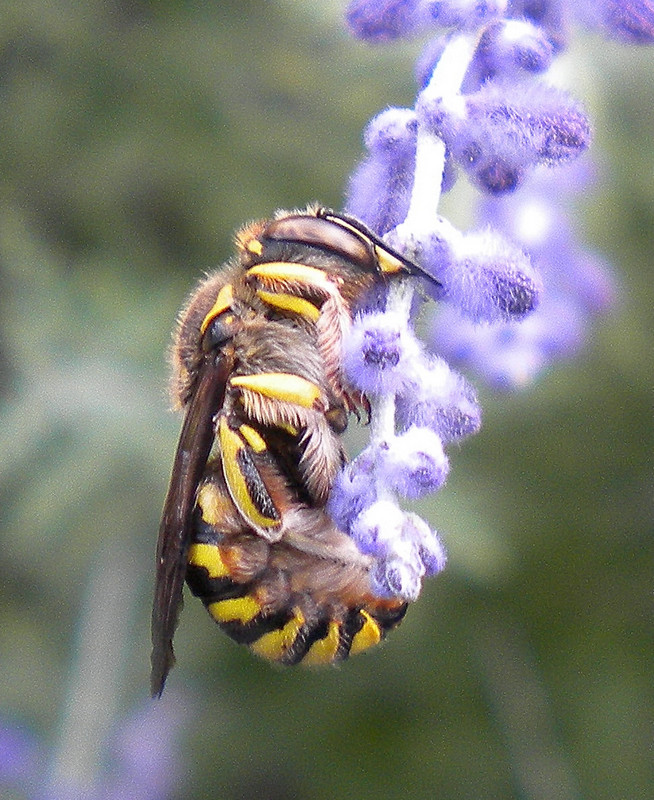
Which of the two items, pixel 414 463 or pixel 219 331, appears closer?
pixel 414 463

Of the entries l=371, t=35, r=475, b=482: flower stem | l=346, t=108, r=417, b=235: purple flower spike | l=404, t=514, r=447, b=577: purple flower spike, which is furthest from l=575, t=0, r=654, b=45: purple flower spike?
l=404, t=514, r=447, b=577: purple flower spike

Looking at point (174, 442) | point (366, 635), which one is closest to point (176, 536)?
point (366, 635)

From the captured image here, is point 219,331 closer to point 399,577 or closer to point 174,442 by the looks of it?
point 399,577

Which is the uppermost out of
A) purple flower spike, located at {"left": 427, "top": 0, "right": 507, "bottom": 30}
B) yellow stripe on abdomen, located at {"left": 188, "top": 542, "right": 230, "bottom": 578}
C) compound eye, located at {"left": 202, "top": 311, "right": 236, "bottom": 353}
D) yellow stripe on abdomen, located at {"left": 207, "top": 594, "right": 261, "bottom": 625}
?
purple flower spike, located at {"left": 427, "top": 0, "right": 507, "bottom": 30}

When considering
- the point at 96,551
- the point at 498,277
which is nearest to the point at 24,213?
the point at 96,551

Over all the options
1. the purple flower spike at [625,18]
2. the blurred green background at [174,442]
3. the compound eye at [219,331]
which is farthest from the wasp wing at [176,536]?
the blurred green background at [174,442]

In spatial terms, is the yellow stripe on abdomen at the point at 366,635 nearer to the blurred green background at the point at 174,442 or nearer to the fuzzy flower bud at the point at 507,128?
the fuzzy flower bud at the point at 507,128

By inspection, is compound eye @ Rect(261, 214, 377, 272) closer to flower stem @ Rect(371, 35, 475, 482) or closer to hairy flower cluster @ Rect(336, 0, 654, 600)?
hairy flower cluster @ Rect(336, 0, 654, 600)
